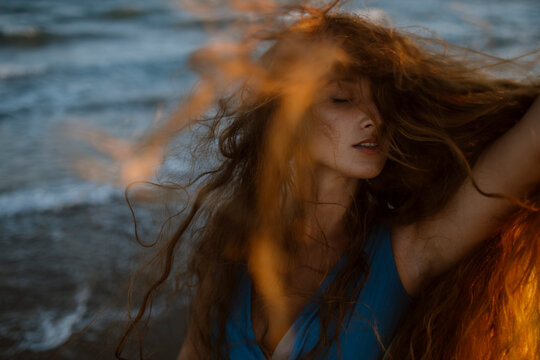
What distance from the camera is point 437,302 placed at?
5.85 feet

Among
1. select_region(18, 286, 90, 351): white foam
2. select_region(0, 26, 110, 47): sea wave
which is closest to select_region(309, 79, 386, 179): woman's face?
select_region(18, 286, 90, 351): white foam

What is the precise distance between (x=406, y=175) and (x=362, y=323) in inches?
23.0

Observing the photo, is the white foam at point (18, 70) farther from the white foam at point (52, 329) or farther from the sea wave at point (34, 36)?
the white foam at point (52, 329)

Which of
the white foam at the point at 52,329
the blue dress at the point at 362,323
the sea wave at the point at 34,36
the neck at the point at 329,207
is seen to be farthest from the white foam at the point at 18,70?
the blue dress at the point at 362,323

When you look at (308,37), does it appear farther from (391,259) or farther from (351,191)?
(391,259)

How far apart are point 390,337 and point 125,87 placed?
764 cm

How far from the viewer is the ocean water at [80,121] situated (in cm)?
324

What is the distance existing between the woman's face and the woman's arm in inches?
10.8

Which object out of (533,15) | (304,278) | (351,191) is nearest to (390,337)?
(304,278)

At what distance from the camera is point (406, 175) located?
198 centimetres

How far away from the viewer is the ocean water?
127 inches

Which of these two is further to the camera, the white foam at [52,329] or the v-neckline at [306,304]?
the white foam at [52,329]

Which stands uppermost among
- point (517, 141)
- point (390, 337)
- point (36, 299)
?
point (517, 141)

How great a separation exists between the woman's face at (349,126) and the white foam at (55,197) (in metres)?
3.61
